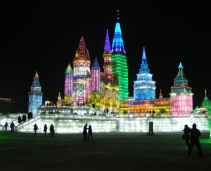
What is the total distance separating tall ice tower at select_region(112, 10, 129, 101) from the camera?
354 feet

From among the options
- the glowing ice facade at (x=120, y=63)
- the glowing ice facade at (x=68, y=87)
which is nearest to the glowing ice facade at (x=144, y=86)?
the glowing ice facade at (x=120, y=63)

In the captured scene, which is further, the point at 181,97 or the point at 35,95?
the point at 35,95

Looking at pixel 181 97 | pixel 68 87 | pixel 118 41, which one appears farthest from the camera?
pixel 118 41

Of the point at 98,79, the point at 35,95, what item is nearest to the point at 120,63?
the point at 98,79

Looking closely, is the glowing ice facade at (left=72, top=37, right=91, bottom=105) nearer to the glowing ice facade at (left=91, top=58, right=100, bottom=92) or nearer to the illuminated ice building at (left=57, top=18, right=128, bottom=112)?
the illuminated ice building at (left=57, top=18, right=128, bottom=112)

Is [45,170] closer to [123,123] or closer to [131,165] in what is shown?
[131,165]

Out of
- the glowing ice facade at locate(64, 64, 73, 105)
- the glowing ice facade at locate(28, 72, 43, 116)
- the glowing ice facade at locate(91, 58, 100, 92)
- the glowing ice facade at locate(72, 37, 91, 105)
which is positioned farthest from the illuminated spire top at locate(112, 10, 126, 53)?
the glowing ice facade at locate(28, 72, 43, 116)

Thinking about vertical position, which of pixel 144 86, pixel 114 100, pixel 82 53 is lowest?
pixel 114 100

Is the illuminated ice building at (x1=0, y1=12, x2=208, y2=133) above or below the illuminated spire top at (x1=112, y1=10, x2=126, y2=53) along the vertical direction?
below

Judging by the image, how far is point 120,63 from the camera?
108750 mm

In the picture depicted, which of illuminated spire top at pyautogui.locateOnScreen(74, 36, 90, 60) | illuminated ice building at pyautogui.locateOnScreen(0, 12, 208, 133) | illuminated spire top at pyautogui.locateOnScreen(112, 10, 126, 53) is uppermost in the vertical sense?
illuminated spire top at pyautogui.locateOnScreen(112, 10, 126, 53)

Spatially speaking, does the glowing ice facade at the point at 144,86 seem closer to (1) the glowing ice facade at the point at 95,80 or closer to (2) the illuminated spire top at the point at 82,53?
(1) the glowing ice facade at the point at 95,80

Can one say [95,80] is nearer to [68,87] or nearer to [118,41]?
[68,87]

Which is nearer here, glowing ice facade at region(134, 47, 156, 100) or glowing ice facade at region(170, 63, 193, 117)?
glowing ice facade at region(170, 63, 193, 117)
